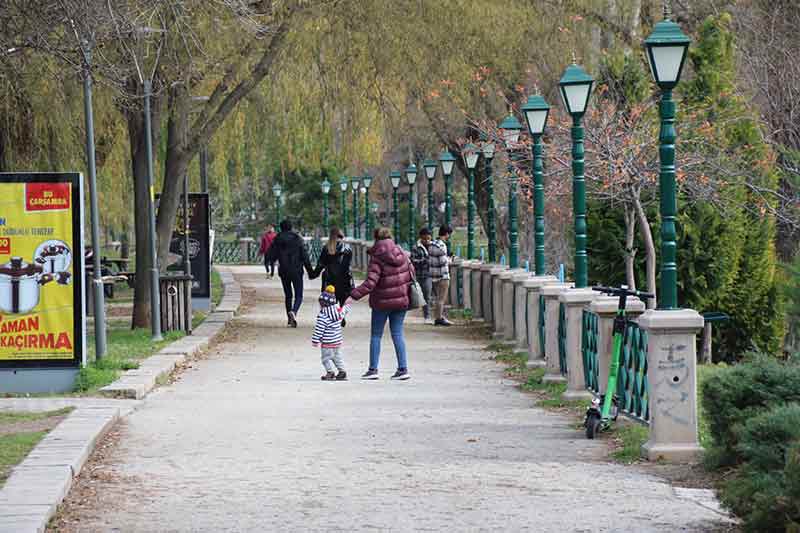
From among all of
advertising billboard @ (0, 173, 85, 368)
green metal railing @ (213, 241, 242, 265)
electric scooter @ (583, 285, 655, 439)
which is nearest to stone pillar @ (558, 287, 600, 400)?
electric scooter @ (583, 285, 655, 439)

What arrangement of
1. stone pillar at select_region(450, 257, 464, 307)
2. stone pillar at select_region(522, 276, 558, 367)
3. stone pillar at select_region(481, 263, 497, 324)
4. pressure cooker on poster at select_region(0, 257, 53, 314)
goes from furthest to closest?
stone pillar at select_region(450, 257, 464, 307)
stone pillar at select_region(481, 263, 497, 324)
stone pillar at select_region(522, 276, 558, 367)
pressure cooker on poster at select_region(0, 257, 53, 314)

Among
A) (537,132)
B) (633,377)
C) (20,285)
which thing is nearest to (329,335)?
(20,285)

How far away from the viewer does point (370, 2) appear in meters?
24.2

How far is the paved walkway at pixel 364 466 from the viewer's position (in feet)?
28.2

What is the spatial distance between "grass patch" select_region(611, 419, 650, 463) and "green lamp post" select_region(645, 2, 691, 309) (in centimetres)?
104

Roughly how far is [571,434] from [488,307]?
46.9 feet

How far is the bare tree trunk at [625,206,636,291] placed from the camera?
88.9ft

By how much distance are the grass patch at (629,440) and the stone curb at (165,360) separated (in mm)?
5396

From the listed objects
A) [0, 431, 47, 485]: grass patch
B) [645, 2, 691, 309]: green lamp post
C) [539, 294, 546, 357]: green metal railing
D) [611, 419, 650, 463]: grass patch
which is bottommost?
[611, 419, 650, 463]: grass patch

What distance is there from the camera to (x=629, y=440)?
1145 centimetres

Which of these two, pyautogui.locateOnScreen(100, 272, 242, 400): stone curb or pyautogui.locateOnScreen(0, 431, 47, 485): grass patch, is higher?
pyautogui.locateOnScreen(0, 431, 47, 485): grass patch

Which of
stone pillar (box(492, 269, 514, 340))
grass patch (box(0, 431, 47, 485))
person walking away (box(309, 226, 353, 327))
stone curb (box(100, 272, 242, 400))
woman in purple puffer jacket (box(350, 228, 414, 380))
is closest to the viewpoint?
grass patch (box(0, 431, 47, 485))

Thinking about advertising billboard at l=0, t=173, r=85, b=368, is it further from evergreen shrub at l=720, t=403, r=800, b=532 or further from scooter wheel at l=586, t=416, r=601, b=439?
evergreen shrub at l=720, t=403, r=800, b=532

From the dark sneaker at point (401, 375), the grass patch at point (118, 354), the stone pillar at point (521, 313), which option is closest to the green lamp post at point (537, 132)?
the stone pillar at point (521, 313)
